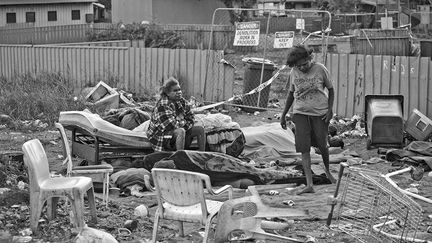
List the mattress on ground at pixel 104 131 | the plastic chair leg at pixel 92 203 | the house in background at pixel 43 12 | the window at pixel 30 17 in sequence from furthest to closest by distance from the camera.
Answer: the window at pixel 30 17, the house in background at pixel 43 12, the mattress on ground at pixel 104 131, the plastic chair leg at pixel 92 203

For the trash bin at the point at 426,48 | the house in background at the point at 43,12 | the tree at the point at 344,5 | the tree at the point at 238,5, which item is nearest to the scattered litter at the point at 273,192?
the trash bin at the point at 426,48

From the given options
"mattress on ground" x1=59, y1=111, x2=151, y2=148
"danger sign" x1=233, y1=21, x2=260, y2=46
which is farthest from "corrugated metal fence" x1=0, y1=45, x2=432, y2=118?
"mattress on ground" x1=59, y1=111, x2=151, y2=148

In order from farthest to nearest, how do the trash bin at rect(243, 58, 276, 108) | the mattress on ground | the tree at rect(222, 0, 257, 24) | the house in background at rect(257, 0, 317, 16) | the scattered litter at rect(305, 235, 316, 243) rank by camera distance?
the house in background at rect(257, 0, 317, 16), the tree at rect(222, 0, 257, 24), the trash bin at rect(243, 58, 276, 108), the mattress on ground, the scattered litter at rect(305, 235, 316, 243)

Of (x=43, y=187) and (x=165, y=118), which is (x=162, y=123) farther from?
(x=43, y=187)

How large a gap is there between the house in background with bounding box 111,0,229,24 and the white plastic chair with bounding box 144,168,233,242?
116ft

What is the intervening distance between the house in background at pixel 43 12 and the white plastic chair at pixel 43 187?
35861 mm

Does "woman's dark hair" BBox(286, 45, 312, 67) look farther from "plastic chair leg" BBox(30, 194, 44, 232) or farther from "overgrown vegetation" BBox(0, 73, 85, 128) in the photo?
"overgrown vegetation" BBox(0, 73, 85, 128)

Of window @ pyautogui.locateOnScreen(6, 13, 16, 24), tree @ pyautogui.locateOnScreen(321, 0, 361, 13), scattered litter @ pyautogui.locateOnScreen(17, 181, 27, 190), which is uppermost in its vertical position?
tree @ pyautogui.locateOnScreen(321, 0, 361, 13)

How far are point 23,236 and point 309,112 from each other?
3.67 meters

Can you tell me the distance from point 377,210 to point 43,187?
298cm

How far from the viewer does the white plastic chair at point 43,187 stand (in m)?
7.09

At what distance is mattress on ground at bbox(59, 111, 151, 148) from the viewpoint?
10.7 metres

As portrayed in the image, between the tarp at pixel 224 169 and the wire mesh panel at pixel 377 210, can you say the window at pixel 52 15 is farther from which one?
the wire mesh panel at pixel 377 210

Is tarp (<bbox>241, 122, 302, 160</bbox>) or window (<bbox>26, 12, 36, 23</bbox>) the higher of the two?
window (<bbox>26, 12, 36, 23</bbox>)
